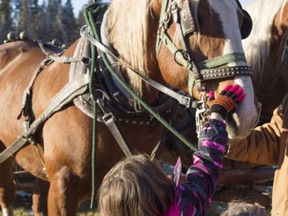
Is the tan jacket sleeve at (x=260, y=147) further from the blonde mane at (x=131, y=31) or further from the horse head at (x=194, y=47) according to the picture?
the blonde mane at (x=131, y=31)

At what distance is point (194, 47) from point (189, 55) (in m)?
0.04

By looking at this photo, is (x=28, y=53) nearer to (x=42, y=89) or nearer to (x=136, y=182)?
(x=42, y=89)

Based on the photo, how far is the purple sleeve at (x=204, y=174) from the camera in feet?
5.14

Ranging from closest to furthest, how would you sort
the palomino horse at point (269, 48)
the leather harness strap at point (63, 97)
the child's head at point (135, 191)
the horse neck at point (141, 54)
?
1. the child's head at point (135, 191)
2. the horse neck at point (141, 54)
3. the leather harness strap at point (63, 97)
4. the palomino horse at point (269, 48)

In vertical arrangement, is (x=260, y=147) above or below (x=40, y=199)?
above

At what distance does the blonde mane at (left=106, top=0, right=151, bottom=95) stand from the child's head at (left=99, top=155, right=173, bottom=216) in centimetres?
96

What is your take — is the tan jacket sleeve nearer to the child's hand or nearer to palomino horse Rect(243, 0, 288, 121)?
the child's hand

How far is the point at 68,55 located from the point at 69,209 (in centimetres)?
83

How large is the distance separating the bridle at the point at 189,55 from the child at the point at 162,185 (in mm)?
292

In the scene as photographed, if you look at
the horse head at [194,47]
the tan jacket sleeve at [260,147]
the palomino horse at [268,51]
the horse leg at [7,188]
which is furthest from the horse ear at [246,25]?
the horse leg at [7,188]

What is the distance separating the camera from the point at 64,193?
263 centimetres

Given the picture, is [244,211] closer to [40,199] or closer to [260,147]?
[260,147]

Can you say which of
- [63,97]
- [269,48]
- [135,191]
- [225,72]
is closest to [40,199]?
[63,97]

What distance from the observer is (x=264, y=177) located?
132 inches
